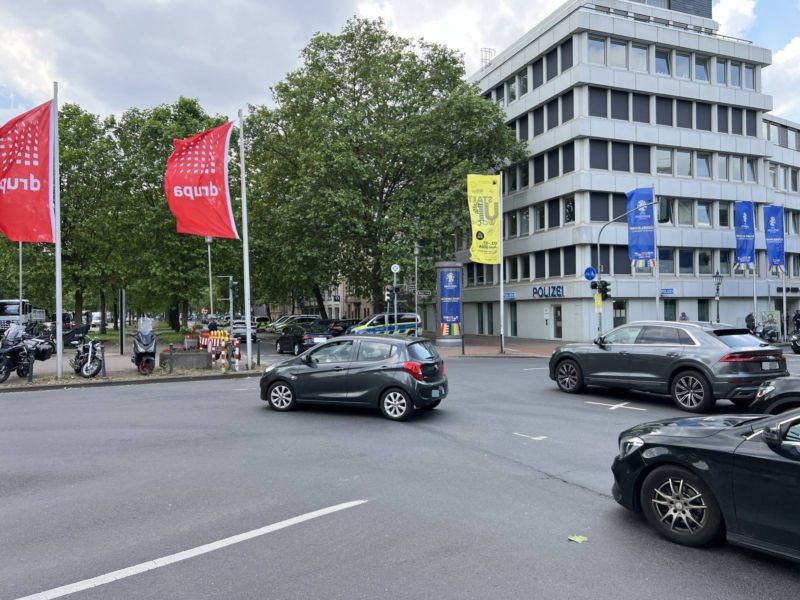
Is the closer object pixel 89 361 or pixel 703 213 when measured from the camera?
pixel 89 361

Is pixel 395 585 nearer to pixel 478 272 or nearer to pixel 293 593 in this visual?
pixel 293 593

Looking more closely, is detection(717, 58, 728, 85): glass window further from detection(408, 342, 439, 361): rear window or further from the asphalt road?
detection(408, 342, 439, 361): rear window

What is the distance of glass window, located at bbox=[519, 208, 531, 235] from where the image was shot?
39.4 meters

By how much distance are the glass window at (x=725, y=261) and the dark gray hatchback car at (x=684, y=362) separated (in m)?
30.7

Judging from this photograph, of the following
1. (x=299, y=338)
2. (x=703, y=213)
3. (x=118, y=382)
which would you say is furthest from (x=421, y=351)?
(x=703, y=213)

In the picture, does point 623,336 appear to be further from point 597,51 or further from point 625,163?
point 597,51

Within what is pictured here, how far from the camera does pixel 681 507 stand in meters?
4.44

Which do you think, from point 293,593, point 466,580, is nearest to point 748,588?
point 466,580

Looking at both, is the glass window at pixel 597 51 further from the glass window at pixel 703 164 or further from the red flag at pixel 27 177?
the red flag at pixel 27 177

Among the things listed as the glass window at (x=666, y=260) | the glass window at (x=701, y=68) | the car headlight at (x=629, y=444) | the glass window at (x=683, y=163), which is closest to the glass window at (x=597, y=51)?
the glass window at (x=701, y=68)

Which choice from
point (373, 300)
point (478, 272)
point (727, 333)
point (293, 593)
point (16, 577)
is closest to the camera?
point (293, 593)

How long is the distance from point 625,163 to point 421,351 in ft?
98.1

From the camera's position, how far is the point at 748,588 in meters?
3.74

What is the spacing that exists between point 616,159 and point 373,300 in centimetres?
1721
